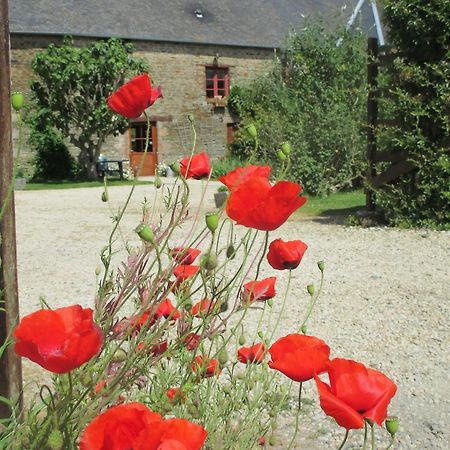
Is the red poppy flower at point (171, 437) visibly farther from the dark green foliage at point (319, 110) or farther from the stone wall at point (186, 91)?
the stone wall at point (186, 91)

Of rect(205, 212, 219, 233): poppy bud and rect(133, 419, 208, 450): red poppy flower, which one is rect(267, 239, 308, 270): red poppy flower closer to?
rect(205, 212, 219, 233): poppy bud

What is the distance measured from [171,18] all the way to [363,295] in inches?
825

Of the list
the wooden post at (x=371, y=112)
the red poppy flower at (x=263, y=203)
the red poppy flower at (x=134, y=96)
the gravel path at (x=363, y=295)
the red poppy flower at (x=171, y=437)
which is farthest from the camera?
the wooden post at (x=371, y=112)

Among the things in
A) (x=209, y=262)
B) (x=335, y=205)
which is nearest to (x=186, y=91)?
(x=335, y=205)

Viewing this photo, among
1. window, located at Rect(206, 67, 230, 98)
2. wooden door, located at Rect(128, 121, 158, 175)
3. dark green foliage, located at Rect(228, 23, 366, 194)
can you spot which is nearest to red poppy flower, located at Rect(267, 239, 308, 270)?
dark green foliage, located at Rect(228, 23, 366, 194)

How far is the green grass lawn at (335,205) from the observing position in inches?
417

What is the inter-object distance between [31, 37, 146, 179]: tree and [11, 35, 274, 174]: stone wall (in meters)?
2.79

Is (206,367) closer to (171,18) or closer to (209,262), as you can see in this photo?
(209,262)

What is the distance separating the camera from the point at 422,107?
26.5 feet

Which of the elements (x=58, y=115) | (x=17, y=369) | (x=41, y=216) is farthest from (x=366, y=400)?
(x=58, y=115)

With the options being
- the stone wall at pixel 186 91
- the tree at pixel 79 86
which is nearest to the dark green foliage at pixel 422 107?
the tree at pixel 79 86

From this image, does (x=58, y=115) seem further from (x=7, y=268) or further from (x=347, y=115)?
(x=7, y=268)

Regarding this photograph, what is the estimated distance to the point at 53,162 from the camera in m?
21.5

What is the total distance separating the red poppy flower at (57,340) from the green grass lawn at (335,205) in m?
9.51
